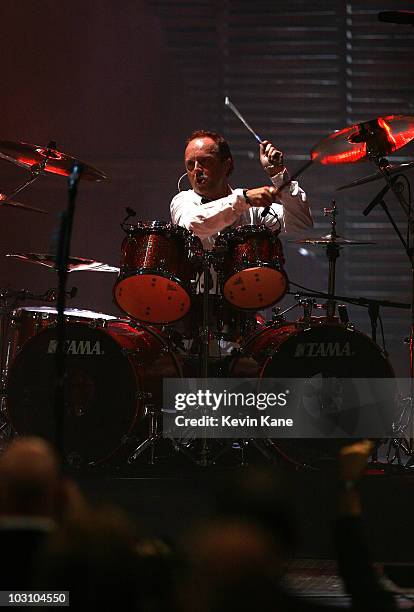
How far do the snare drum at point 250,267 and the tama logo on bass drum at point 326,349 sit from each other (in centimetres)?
28

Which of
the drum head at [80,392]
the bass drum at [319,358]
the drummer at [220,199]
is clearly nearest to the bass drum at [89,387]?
the drum head at [80,392]

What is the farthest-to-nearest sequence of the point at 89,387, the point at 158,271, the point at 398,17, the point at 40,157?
the point at 40,157
the point at 89,387
the point at 158,271
the point at 398,17

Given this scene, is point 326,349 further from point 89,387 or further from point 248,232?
point 89,387

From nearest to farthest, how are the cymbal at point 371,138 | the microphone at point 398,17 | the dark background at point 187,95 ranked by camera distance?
the microphone at point 398,17
the cymbal at point 371,138
the dark background at point 187,95

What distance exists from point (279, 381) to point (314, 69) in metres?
3.50

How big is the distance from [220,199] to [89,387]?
Result: 3.79 ft

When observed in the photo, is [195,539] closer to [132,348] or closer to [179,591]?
[179,591]

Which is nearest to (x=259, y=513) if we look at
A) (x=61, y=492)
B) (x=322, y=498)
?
Answer: (x=61, y=492)

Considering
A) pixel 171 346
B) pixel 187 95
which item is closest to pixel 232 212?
pixel 171 346

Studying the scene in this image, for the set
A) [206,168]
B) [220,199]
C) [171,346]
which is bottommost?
[171,346]

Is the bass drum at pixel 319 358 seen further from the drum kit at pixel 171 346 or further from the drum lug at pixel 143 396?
the drum lug at pixel 143 396

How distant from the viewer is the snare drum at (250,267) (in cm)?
429

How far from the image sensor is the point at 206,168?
4973mm

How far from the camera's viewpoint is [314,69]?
697 cm
